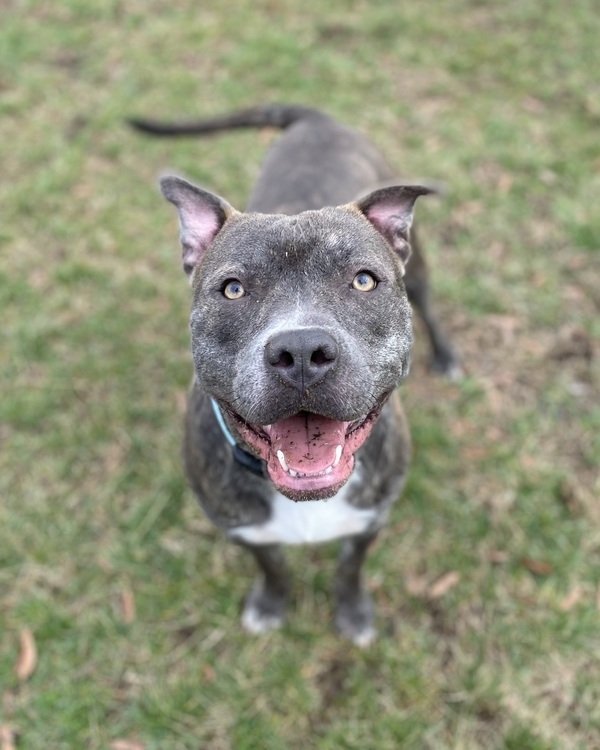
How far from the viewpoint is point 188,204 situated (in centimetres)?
274

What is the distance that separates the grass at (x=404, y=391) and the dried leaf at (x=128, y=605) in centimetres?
1

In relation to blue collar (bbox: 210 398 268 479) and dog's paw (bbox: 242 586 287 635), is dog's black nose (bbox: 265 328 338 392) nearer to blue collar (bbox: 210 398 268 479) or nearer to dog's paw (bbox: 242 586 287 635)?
blue collar (bbox: 210 398 268 479)

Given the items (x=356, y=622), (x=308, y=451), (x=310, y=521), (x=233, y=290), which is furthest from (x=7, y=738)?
(x=233, y=290)

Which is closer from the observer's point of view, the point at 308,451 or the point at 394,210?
the point at 308,451

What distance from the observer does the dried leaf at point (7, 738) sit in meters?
3.55

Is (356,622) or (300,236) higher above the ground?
(300,236)

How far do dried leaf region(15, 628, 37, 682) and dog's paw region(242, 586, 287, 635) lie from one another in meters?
1.18

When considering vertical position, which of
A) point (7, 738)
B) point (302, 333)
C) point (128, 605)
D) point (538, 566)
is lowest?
point (7, 738)

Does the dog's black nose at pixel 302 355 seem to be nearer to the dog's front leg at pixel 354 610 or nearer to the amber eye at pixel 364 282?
the amber eye at pixel 364 282

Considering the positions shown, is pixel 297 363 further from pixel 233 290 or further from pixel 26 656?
pixel 26 656

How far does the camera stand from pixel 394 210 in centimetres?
272

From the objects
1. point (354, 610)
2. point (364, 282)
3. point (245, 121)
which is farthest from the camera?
point (245, 121)

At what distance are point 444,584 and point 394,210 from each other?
2.29 metres

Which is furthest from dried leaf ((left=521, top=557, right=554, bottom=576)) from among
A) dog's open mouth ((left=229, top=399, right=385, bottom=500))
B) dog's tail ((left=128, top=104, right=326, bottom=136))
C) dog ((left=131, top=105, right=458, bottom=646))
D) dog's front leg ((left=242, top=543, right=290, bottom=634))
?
dog's tail ((left=128, top=104, right=326, bottom=136))
